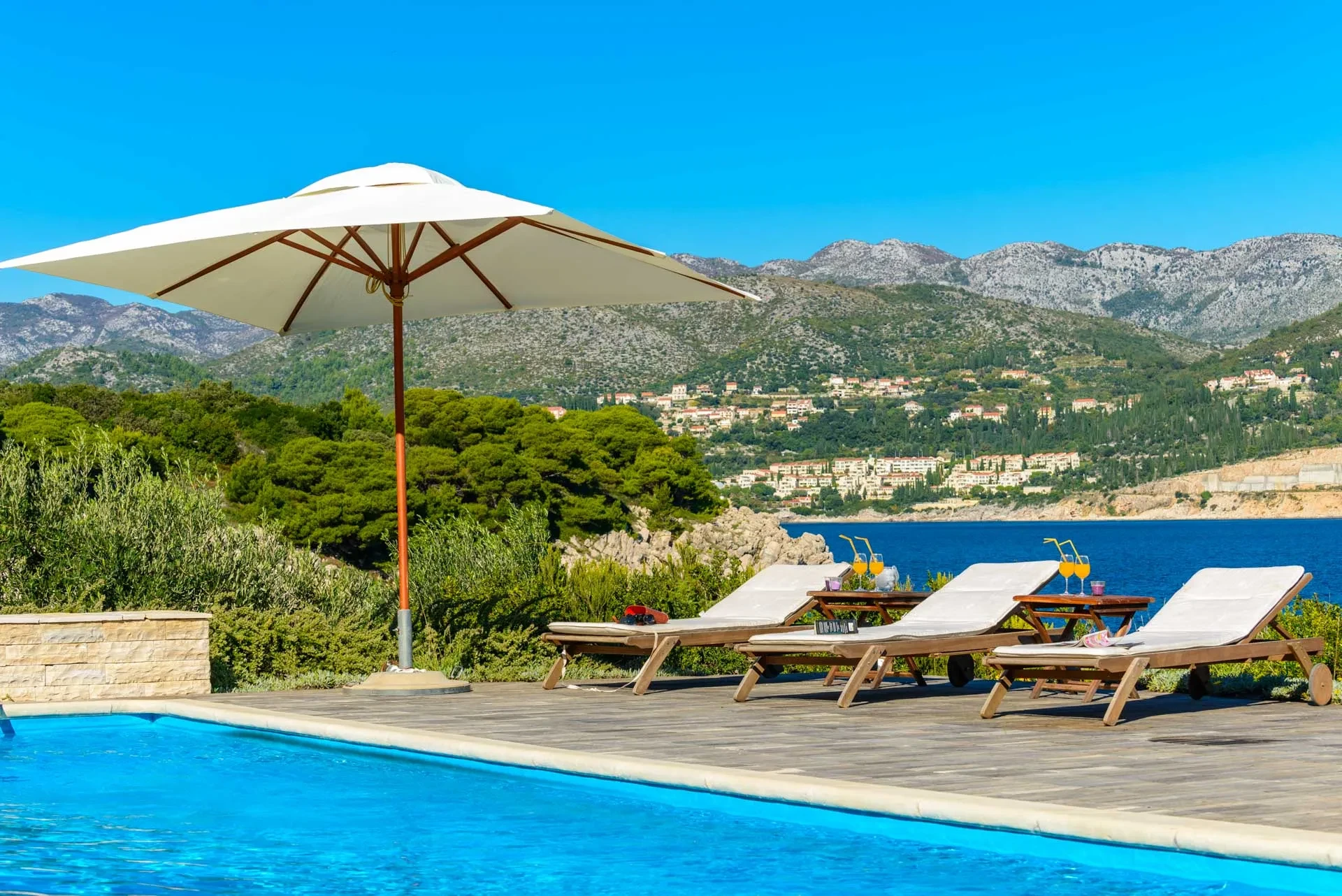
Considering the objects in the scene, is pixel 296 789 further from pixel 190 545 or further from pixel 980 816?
pixel 190 545

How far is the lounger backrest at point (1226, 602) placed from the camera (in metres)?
7.00

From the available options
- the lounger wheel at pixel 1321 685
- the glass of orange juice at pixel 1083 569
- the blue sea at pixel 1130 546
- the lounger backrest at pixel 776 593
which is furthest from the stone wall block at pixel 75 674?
the blue sea at pixel 1130 546

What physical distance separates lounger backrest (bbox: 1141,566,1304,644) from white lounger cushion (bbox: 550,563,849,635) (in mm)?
2120

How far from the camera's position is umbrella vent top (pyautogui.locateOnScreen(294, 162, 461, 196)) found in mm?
7938

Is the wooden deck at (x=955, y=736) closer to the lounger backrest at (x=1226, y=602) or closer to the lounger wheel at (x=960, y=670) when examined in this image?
the lounger wheel at (x=960, y=670)

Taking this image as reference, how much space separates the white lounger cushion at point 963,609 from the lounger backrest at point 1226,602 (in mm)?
788

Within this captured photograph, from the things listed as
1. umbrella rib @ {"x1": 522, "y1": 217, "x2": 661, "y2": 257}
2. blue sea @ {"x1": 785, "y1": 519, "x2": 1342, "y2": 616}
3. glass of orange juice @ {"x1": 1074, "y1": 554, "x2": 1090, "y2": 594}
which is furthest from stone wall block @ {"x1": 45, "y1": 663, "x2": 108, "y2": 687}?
blue sea @ {"x1": 785, "y1": 519, "x2": 1342, "y2": 616}

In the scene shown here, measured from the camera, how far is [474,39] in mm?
53469

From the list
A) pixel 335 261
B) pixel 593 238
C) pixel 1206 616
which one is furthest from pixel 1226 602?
pixel 335 261

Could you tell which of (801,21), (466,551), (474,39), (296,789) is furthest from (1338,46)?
(296,789)

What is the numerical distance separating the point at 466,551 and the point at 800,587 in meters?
3.87

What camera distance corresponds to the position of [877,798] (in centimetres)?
429

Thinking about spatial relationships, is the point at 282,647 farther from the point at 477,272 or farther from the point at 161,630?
the point at 477,272

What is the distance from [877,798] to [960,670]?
4254 millimetres
